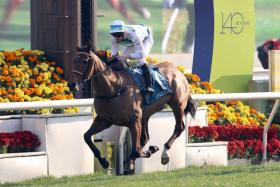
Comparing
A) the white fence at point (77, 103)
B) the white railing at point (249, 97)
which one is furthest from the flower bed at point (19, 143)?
the white railing at point (249, 97)

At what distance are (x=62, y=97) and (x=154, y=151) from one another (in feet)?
5.66

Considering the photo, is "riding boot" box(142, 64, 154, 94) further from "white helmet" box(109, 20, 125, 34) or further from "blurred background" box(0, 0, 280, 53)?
"blurred background" box(0, 0, 280, 53)

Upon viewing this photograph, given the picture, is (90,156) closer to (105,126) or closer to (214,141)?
(105,126)

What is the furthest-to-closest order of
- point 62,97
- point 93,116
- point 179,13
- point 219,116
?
1. point 179,13
2. point 219,116
3. point 62,97
4. point 93,116

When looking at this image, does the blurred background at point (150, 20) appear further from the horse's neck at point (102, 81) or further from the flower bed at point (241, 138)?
the horse's neck at point (102, 81)

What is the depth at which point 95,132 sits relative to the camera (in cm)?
1102

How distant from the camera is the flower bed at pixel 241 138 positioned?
12.8 metres

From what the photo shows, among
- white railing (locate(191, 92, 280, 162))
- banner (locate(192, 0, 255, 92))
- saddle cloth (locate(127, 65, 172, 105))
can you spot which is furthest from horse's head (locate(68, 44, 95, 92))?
banner (locate(192, 0, 255, 92))

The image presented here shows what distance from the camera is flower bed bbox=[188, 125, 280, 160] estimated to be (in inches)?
504

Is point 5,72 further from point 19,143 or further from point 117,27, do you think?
point 117,27

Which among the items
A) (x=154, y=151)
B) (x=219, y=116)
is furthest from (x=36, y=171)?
(x=219, y=116)

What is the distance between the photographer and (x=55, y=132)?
444 inches

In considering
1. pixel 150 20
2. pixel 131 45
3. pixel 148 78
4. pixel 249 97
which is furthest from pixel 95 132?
pixel 150 20

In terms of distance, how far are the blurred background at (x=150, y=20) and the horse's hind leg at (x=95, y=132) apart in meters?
11.1
